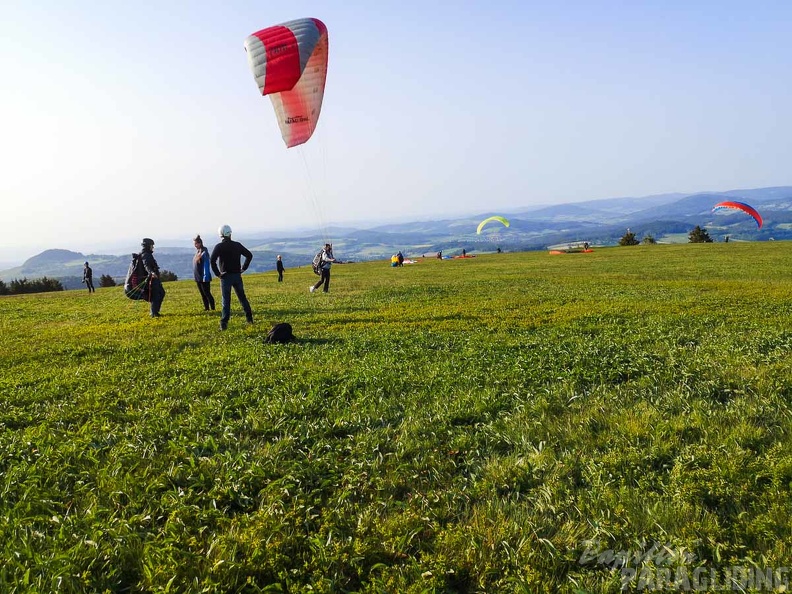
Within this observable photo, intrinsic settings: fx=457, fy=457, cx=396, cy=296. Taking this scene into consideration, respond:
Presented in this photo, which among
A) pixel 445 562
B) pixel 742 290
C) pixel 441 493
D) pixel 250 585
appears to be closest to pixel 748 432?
pixel 441 493

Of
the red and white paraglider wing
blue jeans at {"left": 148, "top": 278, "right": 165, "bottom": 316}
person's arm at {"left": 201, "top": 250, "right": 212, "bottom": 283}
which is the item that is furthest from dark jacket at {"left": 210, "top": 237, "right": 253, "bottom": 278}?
the red and white paraglider wing

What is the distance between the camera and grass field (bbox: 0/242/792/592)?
3623 millimetres

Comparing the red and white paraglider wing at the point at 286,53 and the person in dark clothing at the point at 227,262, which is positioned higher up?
the red and white paraglider wing at the point at 286,53

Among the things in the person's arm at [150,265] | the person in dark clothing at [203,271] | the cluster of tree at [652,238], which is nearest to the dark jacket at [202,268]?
the person in dark clothing at [203,271]

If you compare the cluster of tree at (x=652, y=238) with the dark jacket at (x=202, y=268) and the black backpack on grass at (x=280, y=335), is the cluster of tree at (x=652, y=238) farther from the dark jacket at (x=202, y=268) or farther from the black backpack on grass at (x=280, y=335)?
the black backpack on grass at (x=280, y=335)

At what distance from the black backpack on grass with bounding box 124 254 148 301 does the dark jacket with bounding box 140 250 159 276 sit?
0.66 feet

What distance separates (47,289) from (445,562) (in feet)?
216

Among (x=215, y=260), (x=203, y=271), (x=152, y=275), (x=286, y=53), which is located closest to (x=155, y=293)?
(x=152, y=275)

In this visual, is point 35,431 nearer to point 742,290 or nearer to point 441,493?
point 441,493

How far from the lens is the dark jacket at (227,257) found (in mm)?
13852

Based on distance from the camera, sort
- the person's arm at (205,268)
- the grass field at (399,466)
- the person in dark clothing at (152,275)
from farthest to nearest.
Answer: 1. the person's arm at (205,268)
2. the person in dark clothing at (152,275)
3. the grass field at (399,466)

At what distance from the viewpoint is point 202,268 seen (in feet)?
62.2

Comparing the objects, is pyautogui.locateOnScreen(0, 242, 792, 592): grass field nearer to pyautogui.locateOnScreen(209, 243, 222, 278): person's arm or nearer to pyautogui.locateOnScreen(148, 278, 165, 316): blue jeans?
pyautogui.locateOnScreen(209, 243, 222, 278): person's arm

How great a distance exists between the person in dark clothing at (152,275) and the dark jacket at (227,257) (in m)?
3.96
